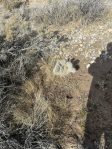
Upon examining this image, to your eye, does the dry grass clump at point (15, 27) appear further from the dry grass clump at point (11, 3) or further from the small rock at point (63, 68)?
the small rock at point (63, 68)

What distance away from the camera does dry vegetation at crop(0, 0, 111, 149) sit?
4.84 metres

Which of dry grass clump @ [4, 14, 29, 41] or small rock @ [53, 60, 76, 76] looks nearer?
small rock @ [53, 60, 76, 76]

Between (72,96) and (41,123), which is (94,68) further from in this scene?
(41,123)

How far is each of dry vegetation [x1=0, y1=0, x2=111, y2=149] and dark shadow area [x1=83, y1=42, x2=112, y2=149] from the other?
0.27m

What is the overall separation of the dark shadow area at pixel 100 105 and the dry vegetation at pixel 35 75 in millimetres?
265

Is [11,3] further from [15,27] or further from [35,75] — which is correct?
[35,75]

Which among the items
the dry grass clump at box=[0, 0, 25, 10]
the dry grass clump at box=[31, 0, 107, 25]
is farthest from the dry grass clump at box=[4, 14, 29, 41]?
the dry grass clump at box=[0, 0, 25, 10]

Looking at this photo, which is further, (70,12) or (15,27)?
(70,12)

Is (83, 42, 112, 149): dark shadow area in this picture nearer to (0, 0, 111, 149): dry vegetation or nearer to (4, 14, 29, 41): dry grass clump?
(0, 0, 111, 149): dry vegetation

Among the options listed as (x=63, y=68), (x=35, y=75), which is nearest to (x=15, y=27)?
(x=35, y=75)

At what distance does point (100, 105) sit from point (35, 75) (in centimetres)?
128

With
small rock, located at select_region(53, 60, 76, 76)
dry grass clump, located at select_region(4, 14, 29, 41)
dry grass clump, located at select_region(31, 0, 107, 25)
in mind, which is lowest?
small rock, located at select_region(53, 60, 76, 76)

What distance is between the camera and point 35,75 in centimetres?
581

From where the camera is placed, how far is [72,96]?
543cm
